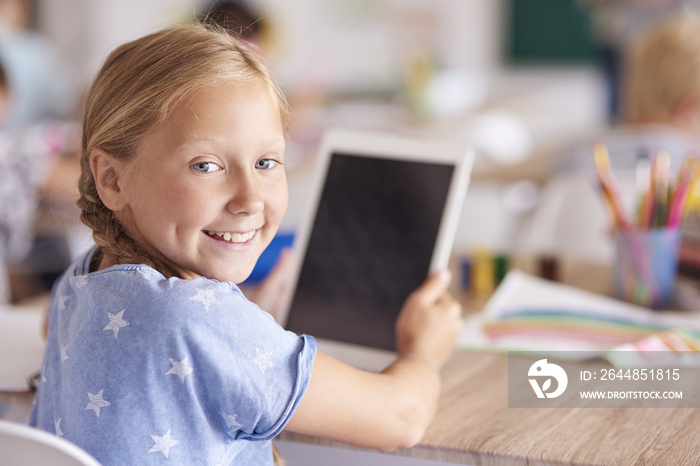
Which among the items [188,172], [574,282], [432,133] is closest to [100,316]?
[188,172]

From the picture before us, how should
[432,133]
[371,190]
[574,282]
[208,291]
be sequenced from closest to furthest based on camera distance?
[208,291], [371,190], [574,282], [432,133]

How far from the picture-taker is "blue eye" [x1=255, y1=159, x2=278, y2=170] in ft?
2.25

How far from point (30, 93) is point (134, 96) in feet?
13.4

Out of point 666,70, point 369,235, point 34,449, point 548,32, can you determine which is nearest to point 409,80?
point 666,70

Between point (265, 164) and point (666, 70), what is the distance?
1496mm

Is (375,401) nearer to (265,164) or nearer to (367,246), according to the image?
(265,164)

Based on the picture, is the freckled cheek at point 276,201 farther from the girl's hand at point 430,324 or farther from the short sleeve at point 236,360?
the girl's hand at point 430,324

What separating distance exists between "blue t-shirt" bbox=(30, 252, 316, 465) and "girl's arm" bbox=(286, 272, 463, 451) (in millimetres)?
26

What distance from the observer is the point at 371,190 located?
0.99 m

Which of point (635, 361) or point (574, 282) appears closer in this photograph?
point (635, 361)

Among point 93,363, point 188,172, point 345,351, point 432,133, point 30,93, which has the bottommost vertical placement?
point 30,93

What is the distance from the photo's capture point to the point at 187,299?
596 millimetres

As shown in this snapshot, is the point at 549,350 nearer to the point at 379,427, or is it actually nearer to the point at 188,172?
the point at 379,427

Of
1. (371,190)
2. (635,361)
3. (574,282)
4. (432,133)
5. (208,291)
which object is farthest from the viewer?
(432,133)
